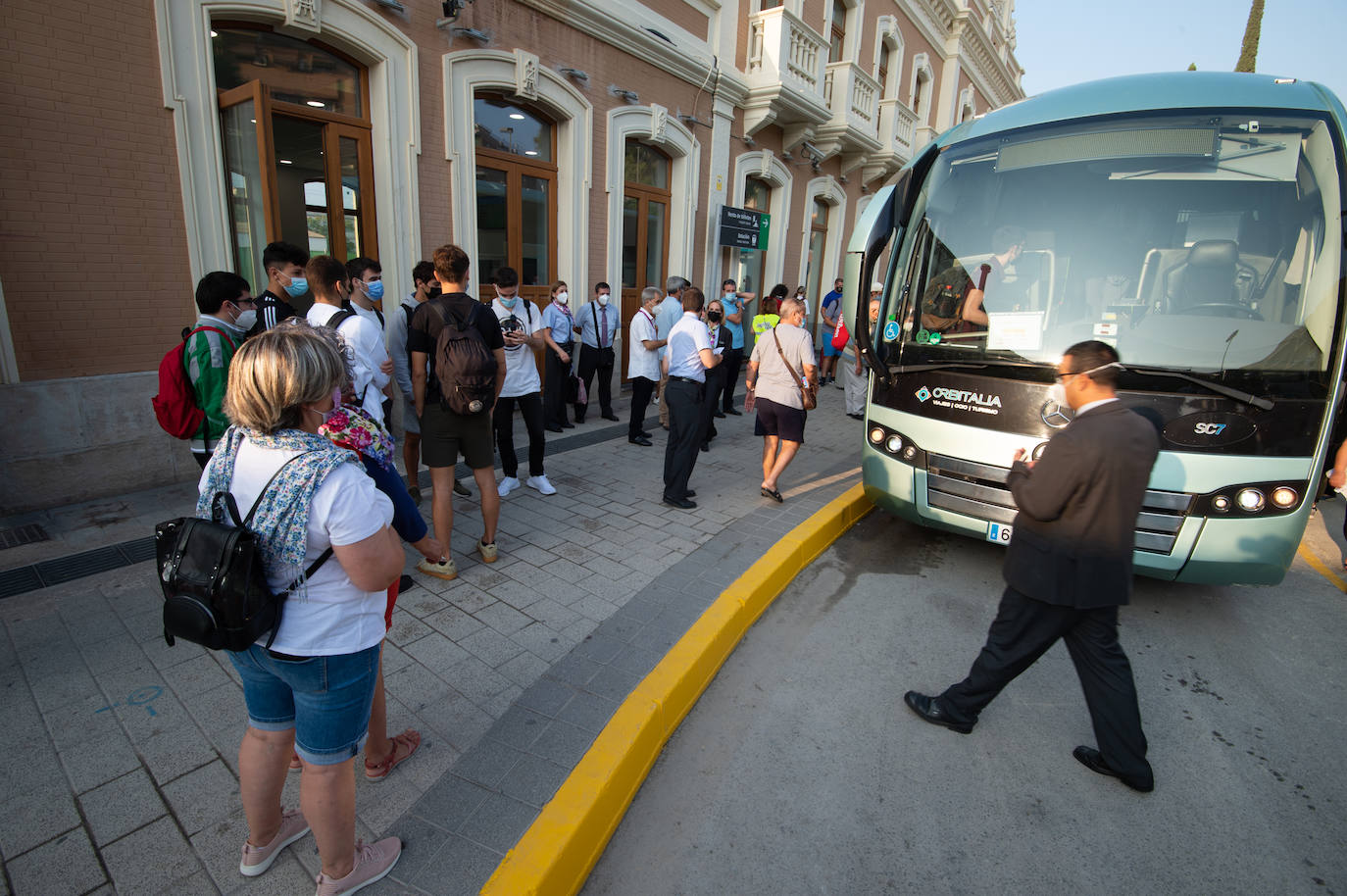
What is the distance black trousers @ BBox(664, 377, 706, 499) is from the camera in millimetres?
5355

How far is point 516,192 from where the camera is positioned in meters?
8.17

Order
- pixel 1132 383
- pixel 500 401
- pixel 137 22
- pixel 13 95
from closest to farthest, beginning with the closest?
pixel 1132 383 < pixel 13 95 < pixel 137 22 < pixel 500 401

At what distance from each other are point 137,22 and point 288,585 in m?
5.49

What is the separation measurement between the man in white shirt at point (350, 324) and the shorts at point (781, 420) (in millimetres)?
2987

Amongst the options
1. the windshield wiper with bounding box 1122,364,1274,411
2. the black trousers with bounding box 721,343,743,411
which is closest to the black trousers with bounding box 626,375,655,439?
the black trousers with bounding box 721,343,743,411

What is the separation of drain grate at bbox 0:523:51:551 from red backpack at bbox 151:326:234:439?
6.22 feet

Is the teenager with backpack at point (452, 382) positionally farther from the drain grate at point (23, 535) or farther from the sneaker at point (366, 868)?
the drain grate at point (23, 535)

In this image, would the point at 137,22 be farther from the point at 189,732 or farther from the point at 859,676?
the point at 859,676

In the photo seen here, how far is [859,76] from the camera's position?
44.9 feet

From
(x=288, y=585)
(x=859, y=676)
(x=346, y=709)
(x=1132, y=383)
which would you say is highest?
(x=1132, y=383)

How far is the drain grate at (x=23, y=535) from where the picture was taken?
4.18 m

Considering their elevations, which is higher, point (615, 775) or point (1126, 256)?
point (1126, 256)

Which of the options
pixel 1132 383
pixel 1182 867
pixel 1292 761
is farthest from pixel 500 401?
pixel 1292 761

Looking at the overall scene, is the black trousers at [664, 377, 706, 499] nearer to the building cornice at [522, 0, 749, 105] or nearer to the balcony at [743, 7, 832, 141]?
the building cornice at [522, 0, 749, 105]
